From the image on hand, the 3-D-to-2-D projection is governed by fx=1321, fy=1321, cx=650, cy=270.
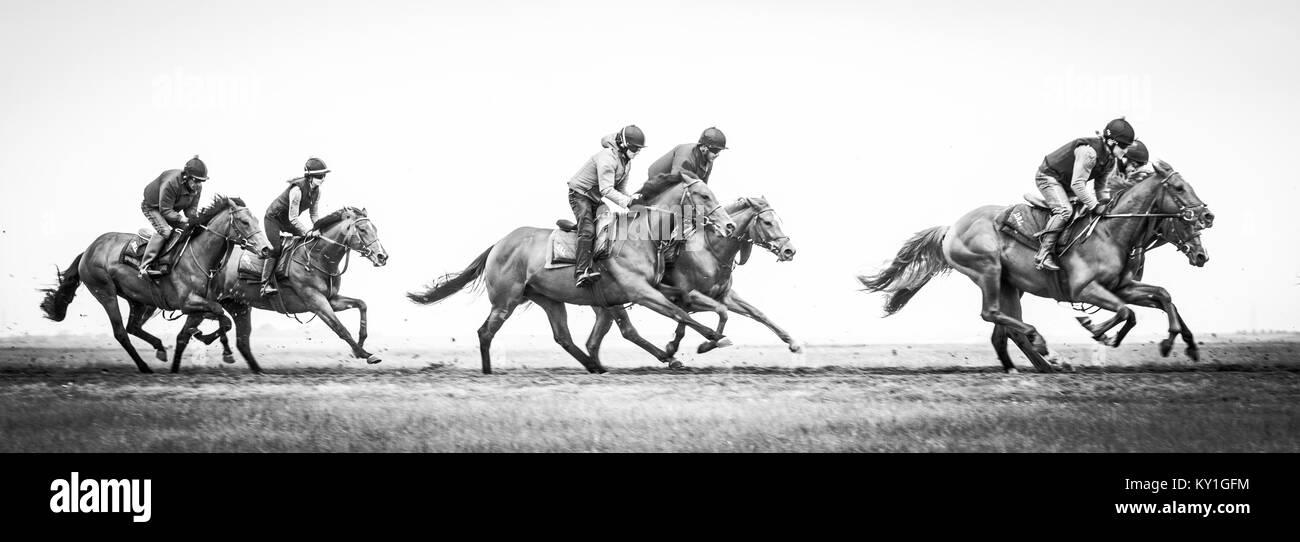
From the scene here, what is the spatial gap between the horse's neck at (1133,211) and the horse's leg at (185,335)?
352 inches

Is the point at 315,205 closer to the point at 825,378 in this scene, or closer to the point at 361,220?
the point at 361,220

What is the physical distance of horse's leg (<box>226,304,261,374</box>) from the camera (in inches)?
523

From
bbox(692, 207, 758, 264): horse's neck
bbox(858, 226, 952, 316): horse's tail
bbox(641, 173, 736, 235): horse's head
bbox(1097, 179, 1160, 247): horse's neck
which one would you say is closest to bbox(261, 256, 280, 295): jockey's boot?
bbox(641, 173, 736, 235): horse's head

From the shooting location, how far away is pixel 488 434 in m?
8.83

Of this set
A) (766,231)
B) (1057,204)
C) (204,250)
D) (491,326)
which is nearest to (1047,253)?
(1057,204)

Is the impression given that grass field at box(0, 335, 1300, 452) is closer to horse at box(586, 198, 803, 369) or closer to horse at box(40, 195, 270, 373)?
horse at box(40, 195, 270, 373)

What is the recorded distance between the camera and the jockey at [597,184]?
1208cm

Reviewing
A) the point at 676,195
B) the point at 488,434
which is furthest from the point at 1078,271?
the point at 488,434

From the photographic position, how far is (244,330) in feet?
44.3

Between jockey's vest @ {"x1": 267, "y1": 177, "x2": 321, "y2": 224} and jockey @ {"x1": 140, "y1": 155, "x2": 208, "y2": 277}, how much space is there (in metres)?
0.75

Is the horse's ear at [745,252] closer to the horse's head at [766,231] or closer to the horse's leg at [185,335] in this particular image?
the horse's head at [766,231]

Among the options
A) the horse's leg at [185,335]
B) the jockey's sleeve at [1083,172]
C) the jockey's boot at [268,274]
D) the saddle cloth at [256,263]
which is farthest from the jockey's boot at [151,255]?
the jockey's sleeve at [1083,172]

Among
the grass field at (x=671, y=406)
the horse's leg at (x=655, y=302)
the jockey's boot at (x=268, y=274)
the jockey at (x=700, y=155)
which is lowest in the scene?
the grass field at (x=671, y=406)
